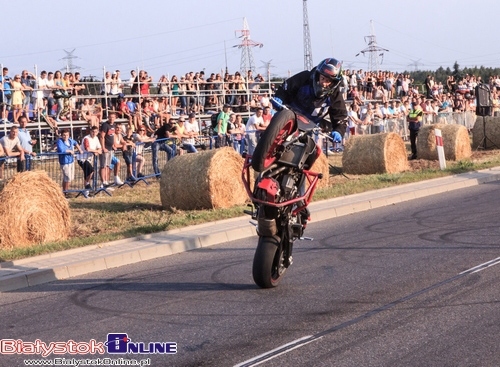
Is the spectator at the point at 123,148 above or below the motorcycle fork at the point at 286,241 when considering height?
above

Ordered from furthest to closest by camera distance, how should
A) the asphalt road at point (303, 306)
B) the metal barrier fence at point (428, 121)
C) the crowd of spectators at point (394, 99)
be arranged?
the metal barrier fence at point (428, 121) < the crowd of spectators at point (394, 99) < the asphalt road at point (303, 306)

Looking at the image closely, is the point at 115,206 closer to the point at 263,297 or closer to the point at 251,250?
the point at 251,250

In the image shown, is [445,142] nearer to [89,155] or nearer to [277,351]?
[89,155]

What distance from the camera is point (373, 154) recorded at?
23.5 m

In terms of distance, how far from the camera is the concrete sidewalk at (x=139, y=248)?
10273 mm

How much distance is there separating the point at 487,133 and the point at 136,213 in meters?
18.5

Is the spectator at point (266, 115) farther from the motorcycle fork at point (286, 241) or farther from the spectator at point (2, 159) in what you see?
the motorcycle fork at point (286, 241)

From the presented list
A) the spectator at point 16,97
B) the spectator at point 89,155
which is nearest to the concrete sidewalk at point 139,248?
the spectator at point 89,155

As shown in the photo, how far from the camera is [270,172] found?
8859mm

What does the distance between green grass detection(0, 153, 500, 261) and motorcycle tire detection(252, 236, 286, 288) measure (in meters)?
A: 3.81

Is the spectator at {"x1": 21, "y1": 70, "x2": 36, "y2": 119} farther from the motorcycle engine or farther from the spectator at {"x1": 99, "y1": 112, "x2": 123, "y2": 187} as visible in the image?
the motorcycle engine

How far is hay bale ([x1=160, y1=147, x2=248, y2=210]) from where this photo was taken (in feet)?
53.0

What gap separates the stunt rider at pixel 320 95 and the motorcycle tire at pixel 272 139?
591mm

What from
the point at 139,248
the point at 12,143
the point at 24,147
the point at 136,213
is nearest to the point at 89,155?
the point at 24,147
